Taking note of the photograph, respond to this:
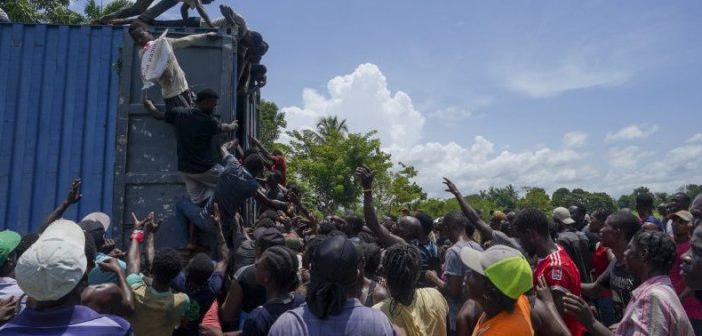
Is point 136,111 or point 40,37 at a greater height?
point 40,37

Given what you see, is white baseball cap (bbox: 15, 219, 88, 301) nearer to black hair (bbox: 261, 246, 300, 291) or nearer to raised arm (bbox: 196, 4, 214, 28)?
black hair (bbox: 261, 246, 300, 291)

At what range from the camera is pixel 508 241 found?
3926mm

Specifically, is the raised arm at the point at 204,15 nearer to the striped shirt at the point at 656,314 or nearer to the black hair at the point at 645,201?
the striped shirt at the point at 656,314

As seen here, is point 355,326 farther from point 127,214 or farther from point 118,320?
point 127,214

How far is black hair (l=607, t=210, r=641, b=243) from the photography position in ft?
11.5

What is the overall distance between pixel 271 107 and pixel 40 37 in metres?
22.1

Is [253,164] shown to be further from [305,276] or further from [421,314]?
[421,314]

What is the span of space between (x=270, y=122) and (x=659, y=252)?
24.8 meters

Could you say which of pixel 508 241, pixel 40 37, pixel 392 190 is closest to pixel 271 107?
pixel 392 190

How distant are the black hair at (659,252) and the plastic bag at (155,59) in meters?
3.68

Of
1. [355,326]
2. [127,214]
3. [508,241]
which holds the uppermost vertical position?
[127,214]

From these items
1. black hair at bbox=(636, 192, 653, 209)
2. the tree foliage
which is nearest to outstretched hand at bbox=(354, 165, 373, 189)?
black hair at bbox=(636, 192, 653, 209)

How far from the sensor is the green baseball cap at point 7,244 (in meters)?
2.63

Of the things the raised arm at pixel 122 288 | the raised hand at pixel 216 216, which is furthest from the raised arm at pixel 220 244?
the raised arm at pixel 122 288
